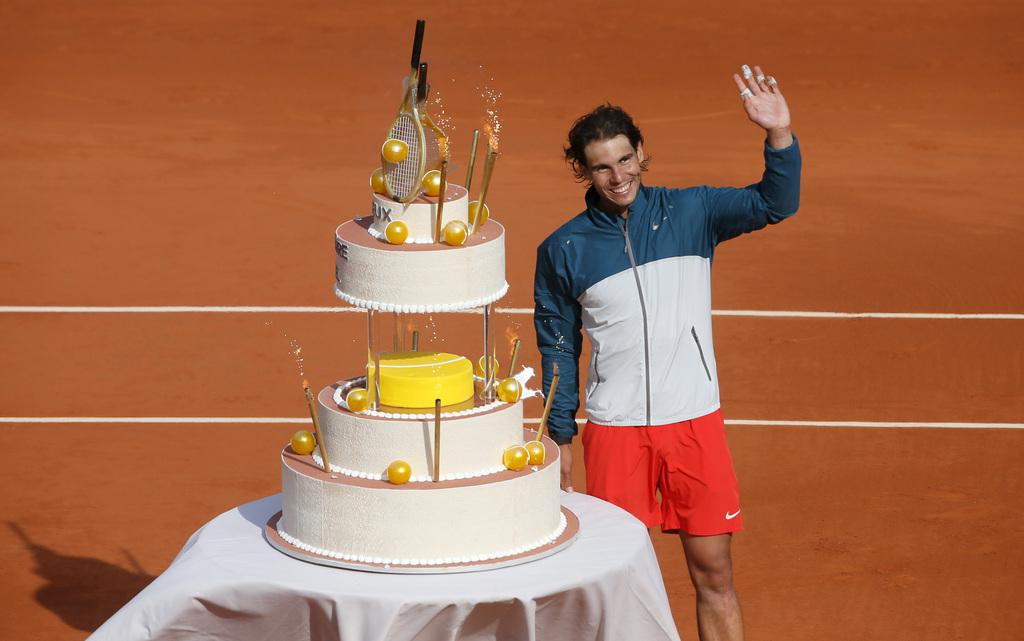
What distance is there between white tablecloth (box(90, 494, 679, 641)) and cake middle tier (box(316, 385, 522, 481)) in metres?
0.38

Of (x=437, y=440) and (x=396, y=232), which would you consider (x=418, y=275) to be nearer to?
(x=396, y=232)

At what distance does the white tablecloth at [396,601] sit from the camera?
530cm

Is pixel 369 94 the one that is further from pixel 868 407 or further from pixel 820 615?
pixel 820 615

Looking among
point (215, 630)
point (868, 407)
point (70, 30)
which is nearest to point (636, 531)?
point (215, 630)

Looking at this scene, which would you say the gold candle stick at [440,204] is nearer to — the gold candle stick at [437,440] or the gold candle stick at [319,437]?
the gold candle stick at [437,440]

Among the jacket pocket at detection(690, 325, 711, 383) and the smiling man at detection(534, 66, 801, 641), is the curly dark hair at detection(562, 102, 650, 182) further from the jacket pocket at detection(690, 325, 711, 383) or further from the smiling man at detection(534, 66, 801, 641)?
the jacket pocket at detection(690, 325, 711, 383)

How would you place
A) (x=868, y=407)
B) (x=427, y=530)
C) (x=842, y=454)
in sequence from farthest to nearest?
(x=868, y=407) < (x=842, y=454) < (x=427, y=530)

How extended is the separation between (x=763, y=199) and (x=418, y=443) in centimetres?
198

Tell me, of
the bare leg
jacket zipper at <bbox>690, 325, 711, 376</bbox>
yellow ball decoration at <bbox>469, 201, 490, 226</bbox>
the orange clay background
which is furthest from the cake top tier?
the orange clay background

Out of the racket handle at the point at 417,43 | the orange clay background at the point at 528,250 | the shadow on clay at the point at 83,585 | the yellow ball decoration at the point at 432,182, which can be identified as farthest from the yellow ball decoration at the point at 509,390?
the shadow on clay at the point at 83,585

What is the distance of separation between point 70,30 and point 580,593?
18087 mm

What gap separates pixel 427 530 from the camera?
554cm

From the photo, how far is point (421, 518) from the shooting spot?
5543mm

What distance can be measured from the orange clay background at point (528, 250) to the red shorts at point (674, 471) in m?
1.85
